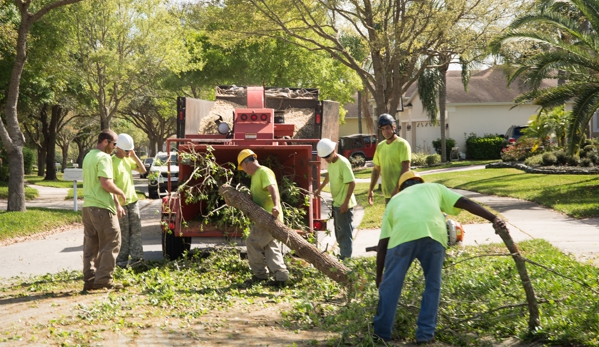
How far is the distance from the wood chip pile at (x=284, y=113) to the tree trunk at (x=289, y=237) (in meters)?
4.27

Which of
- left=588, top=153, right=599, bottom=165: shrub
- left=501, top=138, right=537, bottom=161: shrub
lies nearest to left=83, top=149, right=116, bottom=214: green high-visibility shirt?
left=588, top=153, right=599, bottom=165: shrub

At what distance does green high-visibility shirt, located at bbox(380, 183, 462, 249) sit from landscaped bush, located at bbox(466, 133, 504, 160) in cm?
3432

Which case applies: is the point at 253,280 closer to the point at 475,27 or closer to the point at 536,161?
the point at 475,27

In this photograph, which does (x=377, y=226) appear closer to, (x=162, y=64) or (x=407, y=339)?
(x=407, y=339)

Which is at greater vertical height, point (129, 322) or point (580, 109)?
point (580, 109)

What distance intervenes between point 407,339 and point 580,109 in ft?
40.0

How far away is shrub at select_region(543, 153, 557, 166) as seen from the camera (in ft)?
81.4

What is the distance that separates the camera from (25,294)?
26.7 feet

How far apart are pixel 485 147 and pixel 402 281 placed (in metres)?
35.0

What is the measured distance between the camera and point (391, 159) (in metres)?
9.01

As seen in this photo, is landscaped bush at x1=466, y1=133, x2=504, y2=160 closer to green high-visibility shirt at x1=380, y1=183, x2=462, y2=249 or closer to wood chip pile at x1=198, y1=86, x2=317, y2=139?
wood chip pile at x1=198, y1=86, x2=317, y2=139

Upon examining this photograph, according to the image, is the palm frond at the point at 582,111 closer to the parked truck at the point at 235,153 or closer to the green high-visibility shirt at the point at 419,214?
the parked truck at the point at 235,153

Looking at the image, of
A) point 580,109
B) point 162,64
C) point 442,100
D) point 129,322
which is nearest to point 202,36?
point 162,64

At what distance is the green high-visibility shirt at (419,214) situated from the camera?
531 cm
